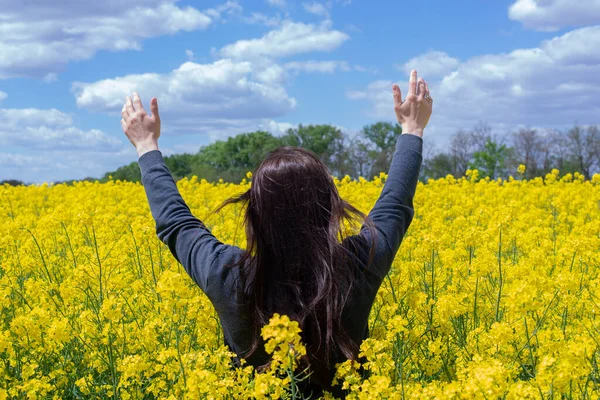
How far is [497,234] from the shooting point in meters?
4.57

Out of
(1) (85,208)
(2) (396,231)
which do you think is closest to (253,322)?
(2) (396,231)

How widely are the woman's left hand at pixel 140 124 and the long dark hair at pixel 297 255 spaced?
0.79 m

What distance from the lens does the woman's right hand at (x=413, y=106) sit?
10.7ft

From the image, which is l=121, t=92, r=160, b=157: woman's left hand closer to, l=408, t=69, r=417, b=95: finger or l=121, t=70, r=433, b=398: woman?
l=121, t=70, r=433, b=398: woman

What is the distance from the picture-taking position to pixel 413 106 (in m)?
3.26

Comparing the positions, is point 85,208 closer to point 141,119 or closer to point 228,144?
point 141,119

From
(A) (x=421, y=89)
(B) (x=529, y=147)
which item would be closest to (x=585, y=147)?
(B) (x=529, y=147)

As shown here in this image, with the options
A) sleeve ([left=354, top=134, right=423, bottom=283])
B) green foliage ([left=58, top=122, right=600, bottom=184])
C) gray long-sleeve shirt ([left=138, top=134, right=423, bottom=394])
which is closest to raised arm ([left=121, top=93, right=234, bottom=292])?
gray long-sleeve shirt ([left=138, top=134, right=423, bottom=394])

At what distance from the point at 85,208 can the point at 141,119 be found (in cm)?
142

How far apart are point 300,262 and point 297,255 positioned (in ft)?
0.10

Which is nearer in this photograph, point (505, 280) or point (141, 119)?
point (141, 119)

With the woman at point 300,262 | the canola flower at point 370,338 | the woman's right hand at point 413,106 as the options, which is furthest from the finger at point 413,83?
the canola flower at point 370,338

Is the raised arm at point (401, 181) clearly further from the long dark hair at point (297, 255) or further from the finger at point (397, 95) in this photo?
the long dark hair at point (297, 255)

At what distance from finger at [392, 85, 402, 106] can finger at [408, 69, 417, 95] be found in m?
0.05
